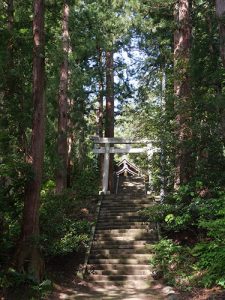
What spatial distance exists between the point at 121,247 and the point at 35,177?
4.25 meters

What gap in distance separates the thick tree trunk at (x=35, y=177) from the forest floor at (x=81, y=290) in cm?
88

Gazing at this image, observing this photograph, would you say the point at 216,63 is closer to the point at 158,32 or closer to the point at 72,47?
the point at 158,32

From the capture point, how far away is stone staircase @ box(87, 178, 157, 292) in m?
10.1

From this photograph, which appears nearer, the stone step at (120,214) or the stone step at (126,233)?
the stone step at (126,233)

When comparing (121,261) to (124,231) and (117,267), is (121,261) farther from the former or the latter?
(124,231)

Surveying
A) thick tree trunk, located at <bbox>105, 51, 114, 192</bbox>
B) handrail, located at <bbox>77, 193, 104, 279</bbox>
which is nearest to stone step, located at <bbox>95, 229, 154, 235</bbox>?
handrail, located at <bbox>77, 193, 104, 279</bbox>

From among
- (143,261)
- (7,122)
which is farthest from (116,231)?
(7,122)

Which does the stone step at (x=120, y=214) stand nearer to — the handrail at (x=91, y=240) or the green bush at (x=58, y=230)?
the handrail at (x=91, y=240)

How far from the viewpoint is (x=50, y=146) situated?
14945mm

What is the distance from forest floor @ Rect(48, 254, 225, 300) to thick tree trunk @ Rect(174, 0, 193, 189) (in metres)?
3.23

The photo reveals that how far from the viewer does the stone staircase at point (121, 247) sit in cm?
1012

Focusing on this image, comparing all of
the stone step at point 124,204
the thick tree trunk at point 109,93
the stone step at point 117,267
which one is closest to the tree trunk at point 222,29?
the stone step at point 117,267

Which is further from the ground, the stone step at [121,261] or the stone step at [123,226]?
the stone step at [123,226]

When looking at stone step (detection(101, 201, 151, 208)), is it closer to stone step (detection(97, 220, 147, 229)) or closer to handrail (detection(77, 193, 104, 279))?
handrail (detection(77, 193, 104, 279))
